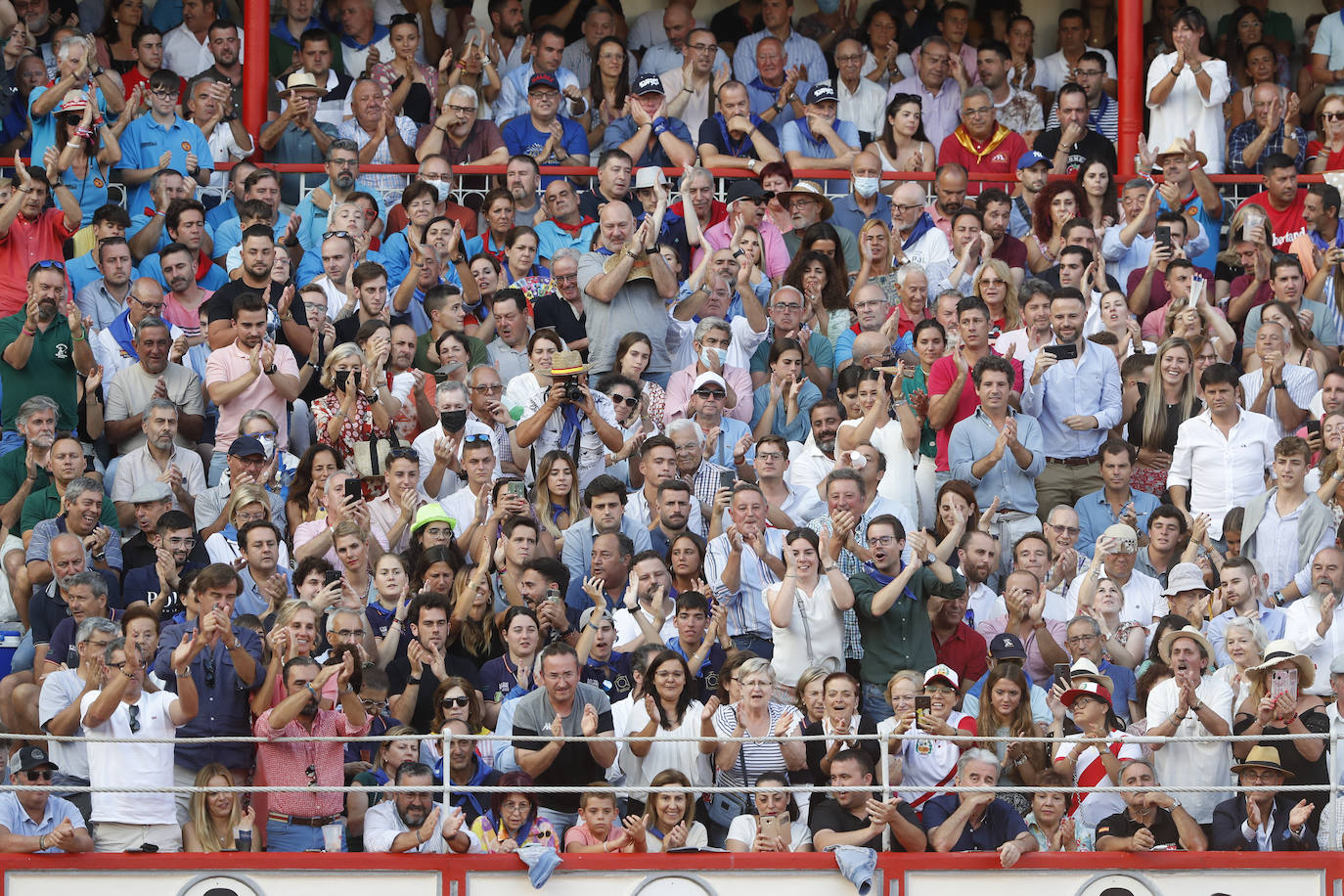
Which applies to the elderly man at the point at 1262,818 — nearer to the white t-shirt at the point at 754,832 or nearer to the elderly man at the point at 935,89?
the white t-shirt at the point at 754,832

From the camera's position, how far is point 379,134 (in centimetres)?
1769

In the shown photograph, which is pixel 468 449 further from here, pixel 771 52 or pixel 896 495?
pixel 771 52

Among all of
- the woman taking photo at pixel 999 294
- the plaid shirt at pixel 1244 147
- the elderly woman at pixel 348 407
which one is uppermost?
the plaid shirt at pixel 1244 147

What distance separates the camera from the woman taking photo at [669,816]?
479 inches

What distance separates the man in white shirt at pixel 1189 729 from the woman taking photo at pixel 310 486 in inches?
192

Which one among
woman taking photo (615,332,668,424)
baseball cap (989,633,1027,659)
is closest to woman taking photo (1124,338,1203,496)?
baseball cap (989,633,1027,659)

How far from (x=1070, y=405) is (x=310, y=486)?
15.9 feet

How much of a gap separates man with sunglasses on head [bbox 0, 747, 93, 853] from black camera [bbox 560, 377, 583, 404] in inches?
160

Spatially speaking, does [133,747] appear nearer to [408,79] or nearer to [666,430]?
[666,430]

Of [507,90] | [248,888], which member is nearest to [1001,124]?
[507,90]

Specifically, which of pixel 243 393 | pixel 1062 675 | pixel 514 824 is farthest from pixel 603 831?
pixel 243 393

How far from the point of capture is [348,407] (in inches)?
575

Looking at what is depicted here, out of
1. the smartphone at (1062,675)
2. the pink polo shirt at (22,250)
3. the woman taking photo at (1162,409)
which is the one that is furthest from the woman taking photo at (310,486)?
→ the woman taking photo at (1162,409)

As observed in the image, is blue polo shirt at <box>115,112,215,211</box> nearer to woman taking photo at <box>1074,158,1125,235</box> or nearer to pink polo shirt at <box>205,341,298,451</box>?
pink polo shirt at <box>205,341,298,451</box>
